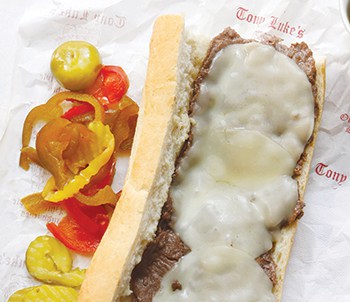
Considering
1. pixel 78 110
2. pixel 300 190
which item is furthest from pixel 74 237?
pixel 300 190

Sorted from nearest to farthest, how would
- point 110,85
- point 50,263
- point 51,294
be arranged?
point 51,294, point 50,263, point 110,85

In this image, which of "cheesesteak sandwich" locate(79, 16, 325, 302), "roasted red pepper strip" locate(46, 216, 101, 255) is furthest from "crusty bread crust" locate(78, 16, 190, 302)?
"roasted red pepper strip" locate(46, 216, 101, 255)

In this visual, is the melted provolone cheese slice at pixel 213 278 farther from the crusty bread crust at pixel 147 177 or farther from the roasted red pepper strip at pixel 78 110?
the roasted red pepper strip at pixel 78 110

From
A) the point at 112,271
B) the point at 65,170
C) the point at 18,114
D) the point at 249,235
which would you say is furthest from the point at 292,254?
the point at 18,114

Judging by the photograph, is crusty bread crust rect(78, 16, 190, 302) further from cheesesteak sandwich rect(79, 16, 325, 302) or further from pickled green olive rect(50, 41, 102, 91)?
pickled green olive rect(50, 41, 102, 91)

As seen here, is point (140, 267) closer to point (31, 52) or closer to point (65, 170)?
point (65, 170)

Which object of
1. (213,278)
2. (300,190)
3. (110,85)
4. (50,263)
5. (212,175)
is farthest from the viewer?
(110,85)

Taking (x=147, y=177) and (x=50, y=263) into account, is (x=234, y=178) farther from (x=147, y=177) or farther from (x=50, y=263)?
(x=50, y=263)
